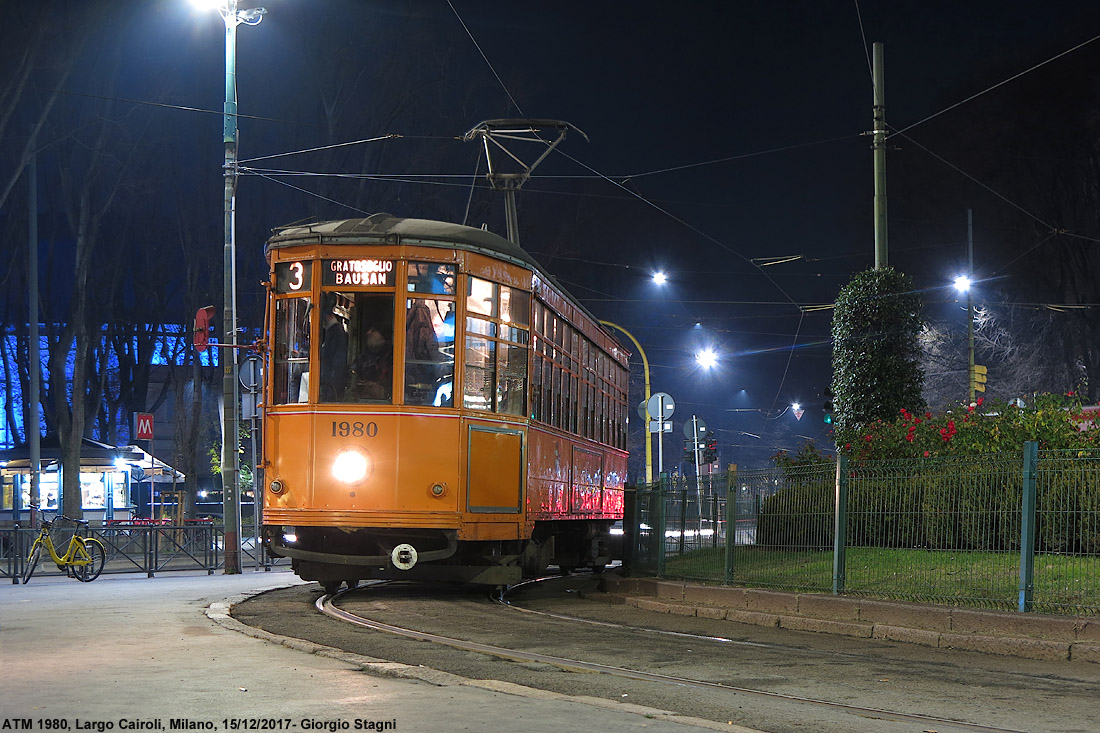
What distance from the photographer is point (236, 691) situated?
747 cm

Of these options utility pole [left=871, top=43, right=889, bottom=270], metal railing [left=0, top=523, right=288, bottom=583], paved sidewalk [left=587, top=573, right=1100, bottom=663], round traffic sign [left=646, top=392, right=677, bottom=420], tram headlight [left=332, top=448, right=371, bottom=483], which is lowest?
metal railing [left=0, top=523, right=288, bottom=583]

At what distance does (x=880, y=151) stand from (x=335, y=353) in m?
9.40

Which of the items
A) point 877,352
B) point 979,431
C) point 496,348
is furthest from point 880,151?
point 496,348

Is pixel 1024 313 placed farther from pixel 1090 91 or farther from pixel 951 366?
pixel 1090 91

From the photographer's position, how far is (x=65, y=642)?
1016cm

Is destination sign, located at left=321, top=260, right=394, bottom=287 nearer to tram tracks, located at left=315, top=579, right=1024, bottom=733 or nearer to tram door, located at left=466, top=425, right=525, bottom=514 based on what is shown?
tram door, located at left=466, top=425, right=525, bottom=514

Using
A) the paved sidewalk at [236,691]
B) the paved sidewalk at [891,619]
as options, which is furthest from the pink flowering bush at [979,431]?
the paved sidewalk at [236,691]

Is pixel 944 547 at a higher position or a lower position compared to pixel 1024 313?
lower

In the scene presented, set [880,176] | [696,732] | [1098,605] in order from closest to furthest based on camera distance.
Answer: [696,732], [1098,605], [880,176]

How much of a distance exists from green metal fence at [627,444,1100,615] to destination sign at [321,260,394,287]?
4619 mm

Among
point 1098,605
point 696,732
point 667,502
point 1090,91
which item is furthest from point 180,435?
point 696,732

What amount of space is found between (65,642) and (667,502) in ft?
28.6

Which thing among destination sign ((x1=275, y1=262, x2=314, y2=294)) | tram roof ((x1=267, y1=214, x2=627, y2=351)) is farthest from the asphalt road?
tram roof ((x1=267, y1=214, x2=627, y2=351))

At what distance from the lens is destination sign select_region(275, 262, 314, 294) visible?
45.5ft
